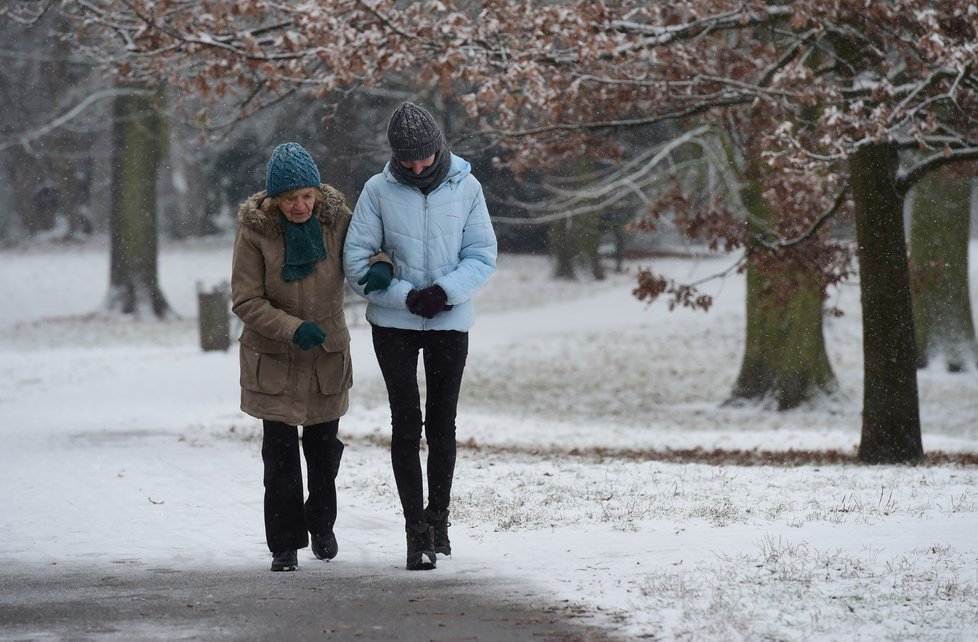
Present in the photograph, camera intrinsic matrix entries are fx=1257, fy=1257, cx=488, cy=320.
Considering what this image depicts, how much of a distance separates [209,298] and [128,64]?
798cm

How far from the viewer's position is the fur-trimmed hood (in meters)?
5.52

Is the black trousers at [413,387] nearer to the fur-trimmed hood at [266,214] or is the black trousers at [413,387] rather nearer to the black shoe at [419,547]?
the black shoe at [419,547]

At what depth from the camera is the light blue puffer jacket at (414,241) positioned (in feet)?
18.2

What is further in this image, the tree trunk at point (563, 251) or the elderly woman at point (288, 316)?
the tree trunk at point (563, 251)

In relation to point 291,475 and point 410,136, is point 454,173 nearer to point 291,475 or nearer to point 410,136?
point 410,136

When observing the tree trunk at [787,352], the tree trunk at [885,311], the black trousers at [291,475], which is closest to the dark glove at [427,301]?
the black trousers at [291,475]

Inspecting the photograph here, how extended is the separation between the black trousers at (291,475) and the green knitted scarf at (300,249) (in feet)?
2.23

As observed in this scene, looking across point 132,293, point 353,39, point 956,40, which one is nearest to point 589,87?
point 353,39

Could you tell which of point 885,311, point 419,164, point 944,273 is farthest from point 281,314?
point 944,273

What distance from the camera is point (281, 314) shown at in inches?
213

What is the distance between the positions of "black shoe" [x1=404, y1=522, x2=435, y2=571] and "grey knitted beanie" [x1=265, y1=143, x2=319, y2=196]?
5.20 feet

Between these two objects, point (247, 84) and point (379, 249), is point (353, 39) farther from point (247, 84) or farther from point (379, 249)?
point (379, 249)

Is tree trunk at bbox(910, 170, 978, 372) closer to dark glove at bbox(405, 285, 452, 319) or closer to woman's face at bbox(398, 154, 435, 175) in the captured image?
woman's face at bbox(398, 154, 435, 175)

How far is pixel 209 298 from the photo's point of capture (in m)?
19.5
